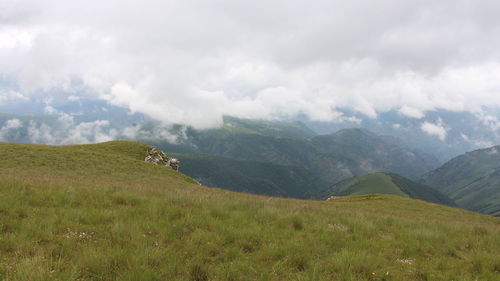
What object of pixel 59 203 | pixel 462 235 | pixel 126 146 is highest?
pixel 126 146

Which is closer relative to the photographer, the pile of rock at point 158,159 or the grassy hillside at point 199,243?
the grassy hillside at point 199,243

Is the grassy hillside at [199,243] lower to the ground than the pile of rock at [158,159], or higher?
lower

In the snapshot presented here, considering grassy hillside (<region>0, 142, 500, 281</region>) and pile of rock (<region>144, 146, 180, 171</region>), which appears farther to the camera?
pile of rock (<region>144, 146, 180, 171</region>)

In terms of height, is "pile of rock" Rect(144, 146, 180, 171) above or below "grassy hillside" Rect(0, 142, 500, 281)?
above

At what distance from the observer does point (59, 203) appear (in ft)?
31.4

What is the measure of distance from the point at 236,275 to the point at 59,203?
733 cm

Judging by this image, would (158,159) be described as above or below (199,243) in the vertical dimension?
above

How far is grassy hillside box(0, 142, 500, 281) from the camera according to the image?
5922 millimetres

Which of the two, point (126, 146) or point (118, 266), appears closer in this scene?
point (118, 266)

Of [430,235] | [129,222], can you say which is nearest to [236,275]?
[129,222]

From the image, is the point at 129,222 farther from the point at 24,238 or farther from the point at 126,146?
the point at 126,146

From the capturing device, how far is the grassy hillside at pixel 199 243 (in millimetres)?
5922

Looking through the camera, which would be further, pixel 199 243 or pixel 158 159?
pixel 158 159

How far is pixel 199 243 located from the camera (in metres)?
7.57
